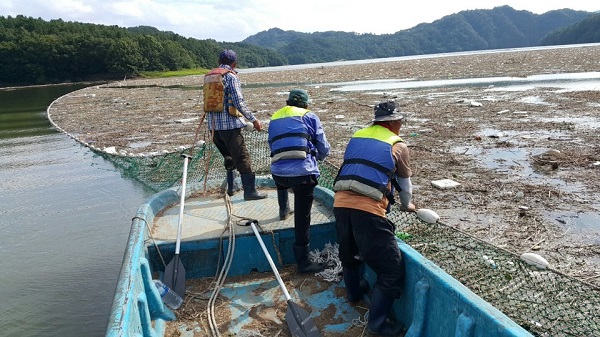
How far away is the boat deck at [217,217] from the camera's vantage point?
4.87 meters

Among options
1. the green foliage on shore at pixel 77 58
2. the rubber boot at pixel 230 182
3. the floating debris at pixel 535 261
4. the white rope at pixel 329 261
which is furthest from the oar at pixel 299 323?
the green foliage on shore at pixel 77 58

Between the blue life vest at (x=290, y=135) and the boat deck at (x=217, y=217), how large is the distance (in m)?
0.89

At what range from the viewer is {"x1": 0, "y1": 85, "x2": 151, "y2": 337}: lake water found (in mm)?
5039

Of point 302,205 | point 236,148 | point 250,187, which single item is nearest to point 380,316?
point 302,205

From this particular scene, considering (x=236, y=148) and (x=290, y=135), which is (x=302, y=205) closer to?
(x=290, y=135)

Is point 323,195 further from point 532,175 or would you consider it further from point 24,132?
point 24,132

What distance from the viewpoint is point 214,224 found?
515 centimetres

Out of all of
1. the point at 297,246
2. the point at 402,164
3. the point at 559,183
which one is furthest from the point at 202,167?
the point at 559,183

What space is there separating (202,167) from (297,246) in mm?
4533

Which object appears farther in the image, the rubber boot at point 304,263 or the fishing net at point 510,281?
the rubber boot at point 304,263

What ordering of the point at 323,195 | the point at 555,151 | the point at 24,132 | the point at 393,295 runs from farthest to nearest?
1. the point at 24,132
2. the point at 555,151
3. the point at 323,195
4. the point at 393,295

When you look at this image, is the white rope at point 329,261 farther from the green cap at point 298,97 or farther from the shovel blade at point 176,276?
the green cap at point 298,97

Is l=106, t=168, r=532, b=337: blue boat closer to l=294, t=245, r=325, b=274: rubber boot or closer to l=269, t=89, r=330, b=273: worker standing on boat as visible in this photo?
l=294, t=245, r=325, b=274: rubber boot

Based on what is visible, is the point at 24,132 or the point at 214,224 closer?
the point at 214,224
